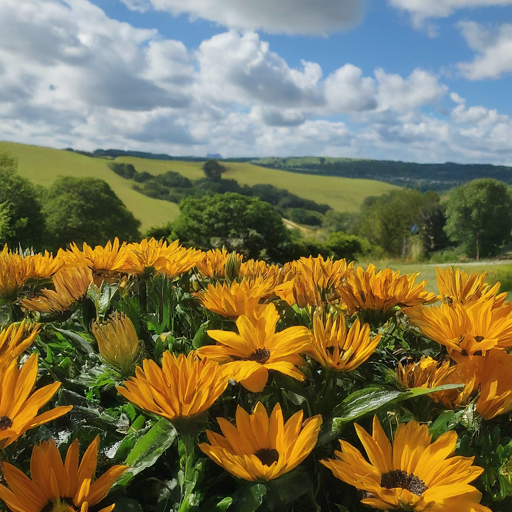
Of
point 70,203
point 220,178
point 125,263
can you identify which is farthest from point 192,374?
point 220,178

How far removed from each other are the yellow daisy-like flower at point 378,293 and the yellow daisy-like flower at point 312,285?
2.6 inches

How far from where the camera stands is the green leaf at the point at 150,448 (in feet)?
2.06

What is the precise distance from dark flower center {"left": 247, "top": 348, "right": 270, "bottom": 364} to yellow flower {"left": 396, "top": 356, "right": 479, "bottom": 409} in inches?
9.7

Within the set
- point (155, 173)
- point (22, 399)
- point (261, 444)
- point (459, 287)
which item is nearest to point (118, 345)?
point (22, 399)

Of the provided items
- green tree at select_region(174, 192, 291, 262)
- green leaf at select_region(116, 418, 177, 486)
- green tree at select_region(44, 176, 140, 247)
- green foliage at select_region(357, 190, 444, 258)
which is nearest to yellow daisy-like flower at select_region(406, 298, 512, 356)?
green leaf at select_region(116, 418, 177, 486)

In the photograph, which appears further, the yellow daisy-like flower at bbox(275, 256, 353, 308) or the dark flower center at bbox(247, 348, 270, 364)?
the yellow daisy-like flower at bbox(275, 256, 353, 308)

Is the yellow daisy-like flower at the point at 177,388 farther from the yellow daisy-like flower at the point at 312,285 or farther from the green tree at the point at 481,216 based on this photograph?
the green tree at the point at 481,216

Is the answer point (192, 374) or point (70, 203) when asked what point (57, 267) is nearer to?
point (192, 374)

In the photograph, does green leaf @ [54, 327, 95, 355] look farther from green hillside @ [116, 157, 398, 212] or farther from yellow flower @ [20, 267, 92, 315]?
green hillside @ [116, 157, 398, 212]

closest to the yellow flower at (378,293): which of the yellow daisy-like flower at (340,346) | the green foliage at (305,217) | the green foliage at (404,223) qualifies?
the yellow daisy-like flower at (340,346)

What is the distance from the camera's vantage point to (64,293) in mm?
1022

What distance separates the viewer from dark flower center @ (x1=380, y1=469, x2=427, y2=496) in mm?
651

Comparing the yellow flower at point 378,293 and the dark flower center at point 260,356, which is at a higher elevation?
the yellow flower at point 378,293

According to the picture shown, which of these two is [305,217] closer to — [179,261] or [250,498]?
[179,261]
